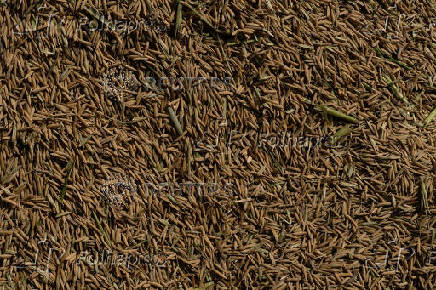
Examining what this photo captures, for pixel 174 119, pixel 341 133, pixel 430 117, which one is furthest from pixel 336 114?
pixel 174 119

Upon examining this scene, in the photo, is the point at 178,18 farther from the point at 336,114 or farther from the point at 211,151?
the point at 336,114

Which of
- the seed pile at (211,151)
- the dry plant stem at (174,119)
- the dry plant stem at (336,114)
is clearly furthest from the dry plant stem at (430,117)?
the dry plant stem at (174,119)

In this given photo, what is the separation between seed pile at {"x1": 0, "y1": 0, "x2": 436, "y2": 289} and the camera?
1899 mm

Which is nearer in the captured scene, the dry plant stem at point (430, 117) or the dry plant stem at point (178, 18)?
the dry plant stem at point (178, 18)

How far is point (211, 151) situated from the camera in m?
1.96

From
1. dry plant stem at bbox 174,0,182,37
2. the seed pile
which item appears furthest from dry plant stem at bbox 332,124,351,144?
dry plant stem at bbox 174,0,182,37

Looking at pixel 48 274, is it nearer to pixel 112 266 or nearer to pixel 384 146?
pixel 112 266

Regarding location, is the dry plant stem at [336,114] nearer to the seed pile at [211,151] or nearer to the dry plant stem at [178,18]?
the seed pile at [211,151]

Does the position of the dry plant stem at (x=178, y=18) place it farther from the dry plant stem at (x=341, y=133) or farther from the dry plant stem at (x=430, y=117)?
the dry plant stem at (x=430, y=117)

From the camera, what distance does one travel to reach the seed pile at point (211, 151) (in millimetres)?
1899

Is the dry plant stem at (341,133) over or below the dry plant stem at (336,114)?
below

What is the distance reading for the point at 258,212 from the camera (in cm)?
197

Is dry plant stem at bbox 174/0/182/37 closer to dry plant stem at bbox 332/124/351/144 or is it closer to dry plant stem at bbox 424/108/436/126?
dry plant stem at bbox 332/124/351/144

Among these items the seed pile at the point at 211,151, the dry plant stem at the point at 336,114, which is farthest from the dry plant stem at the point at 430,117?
the dry plant stem at the point at 336,114
